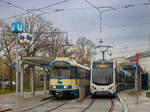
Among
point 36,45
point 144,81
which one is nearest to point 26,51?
point 36,45

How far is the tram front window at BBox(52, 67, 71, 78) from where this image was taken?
22.5 m

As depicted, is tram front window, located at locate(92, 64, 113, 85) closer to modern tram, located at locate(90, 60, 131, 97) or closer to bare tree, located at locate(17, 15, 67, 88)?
modern tram, located at locate(90, 60, 131, 97)

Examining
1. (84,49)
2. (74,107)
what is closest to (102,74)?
(74,107)

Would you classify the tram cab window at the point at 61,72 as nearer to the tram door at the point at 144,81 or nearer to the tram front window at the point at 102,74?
the tram front window at the point at 102,74

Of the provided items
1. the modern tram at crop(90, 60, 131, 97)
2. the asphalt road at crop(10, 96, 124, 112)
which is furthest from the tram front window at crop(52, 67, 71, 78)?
the asphalt road at crop(10, 96, 124, 112)

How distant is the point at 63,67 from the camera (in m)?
22.6

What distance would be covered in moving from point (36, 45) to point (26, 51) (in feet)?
5.65

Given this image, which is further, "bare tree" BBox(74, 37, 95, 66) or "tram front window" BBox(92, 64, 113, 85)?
"bare tree" BBox(74, 37, 95, 66)

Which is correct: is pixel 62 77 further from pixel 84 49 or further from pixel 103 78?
pixel 84 49

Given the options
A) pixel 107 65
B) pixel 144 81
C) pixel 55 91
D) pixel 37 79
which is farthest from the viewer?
pixel 37 79

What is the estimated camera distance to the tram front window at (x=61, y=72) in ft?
73.9

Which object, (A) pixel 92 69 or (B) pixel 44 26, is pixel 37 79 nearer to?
(B) pixel 44 26

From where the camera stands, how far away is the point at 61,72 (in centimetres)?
2262

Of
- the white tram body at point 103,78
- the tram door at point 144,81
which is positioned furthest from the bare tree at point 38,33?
the white tram body at point 103,78
